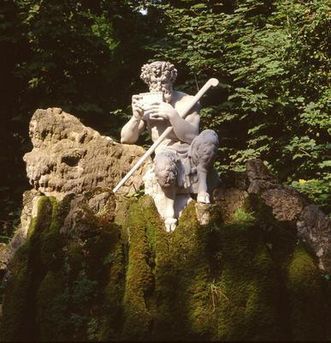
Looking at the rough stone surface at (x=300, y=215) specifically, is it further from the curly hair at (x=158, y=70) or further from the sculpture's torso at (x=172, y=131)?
the curly hair at (x=158, y=70)

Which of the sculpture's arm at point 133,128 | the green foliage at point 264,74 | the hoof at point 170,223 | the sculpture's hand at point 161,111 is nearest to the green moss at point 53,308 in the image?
the hoof at point 170,223

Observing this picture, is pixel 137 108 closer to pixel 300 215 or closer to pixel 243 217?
pixel 243 217

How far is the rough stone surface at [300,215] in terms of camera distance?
17.3ft

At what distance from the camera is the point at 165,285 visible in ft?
14.5

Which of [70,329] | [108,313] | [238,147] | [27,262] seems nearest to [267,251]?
[108,313]

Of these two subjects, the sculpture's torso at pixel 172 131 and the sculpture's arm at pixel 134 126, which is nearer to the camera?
the sculpture's torso at pixel 172 131

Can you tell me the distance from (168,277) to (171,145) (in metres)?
1.93

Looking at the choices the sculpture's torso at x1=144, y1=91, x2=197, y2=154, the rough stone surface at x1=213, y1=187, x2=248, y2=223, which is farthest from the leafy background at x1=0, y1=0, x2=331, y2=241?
the sculpture's torso at x1=144, y1=91, x2=197, y2=154

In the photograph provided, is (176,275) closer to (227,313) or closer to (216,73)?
(227,313)

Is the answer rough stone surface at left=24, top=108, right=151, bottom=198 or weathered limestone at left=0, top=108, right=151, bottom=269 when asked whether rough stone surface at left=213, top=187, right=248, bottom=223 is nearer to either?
weathered limestone at left=0, top=108, right=151, bottom=269

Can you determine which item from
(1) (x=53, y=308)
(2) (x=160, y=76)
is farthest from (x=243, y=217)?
(2) (x=160, y=76)

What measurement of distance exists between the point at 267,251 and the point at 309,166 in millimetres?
Result: 5598

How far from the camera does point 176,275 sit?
14.6ft

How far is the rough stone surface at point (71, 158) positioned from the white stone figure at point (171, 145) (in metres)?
1.03
